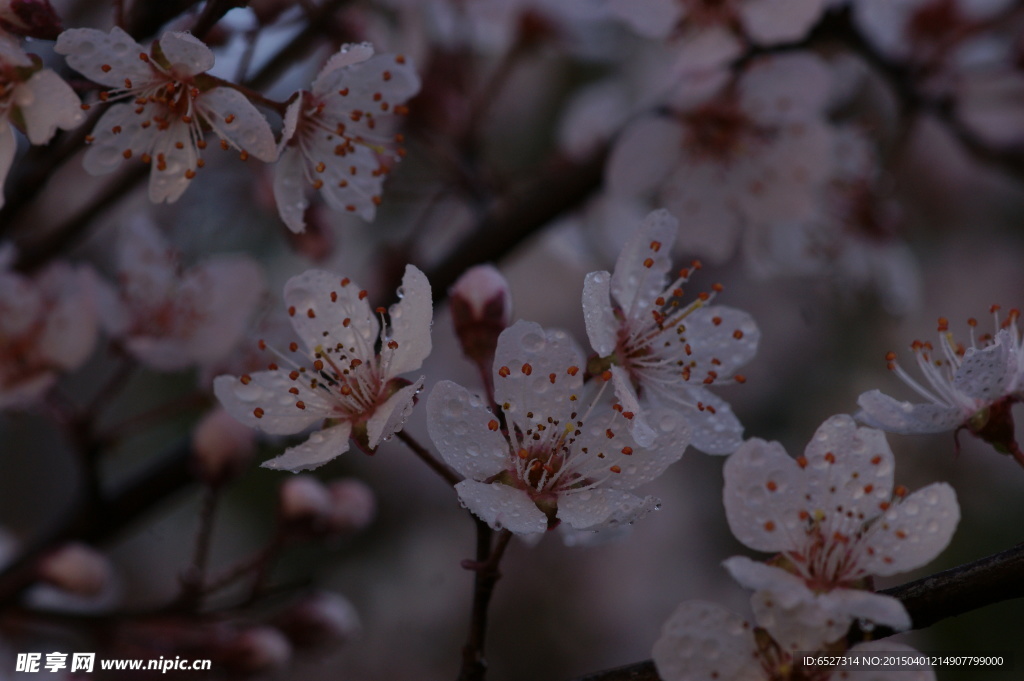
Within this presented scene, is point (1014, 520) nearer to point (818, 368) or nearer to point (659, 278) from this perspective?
point (818, 368)

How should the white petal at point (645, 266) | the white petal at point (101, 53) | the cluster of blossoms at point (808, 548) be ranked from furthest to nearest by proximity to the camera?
the white petal at point (645, 266)
the white petal at point (101, 53)
the cluster of blossoms at point (808, 548)

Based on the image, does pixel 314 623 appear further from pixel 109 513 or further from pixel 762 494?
pixel 762 494

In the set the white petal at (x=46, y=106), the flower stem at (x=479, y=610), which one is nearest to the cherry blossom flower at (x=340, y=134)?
the white petal at (x=46, y=106)

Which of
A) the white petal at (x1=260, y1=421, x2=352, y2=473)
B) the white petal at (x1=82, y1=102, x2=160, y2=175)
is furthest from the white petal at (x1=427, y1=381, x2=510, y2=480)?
the white petal at (x1=82, y1=102, x2=160, y2=175)

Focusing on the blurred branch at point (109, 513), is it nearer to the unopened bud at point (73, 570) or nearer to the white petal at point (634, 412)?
the unopened bud at point (73, 570)

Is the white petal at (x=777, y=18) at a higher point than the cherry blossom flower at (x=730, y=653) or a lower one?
higher

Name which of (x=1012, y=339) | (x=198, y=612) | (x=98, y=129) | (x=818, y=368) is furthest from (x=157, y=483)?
(x=818, y=368)

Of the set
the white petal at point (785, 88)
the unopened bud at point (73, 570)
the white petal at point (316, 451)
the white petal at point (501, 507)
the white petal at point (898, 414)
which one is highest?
the white petal at point (785, 88)

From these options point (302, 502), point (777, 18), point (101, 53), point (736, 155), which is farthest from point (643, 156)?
point (101, 53)
